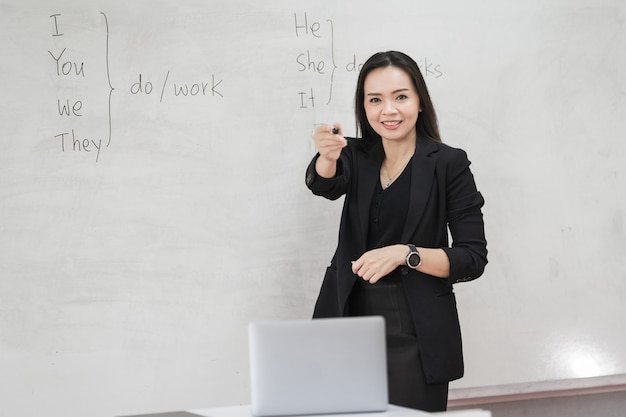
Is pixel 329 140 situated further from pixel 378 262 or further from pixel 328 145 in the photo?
pixel 378 262

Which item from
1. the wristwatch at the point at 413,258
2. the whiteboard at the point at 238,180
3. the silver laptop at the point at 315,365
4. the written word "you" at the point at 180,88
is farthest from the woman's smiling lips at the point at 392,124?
the silver laptop at the point at 315,365

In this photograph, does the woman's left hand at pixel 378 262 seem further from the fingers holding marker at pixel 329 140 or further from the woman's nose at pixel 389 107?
the woman's nose at pixel 389 107

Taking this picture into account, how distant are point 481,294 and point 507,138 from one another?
1.86 feet

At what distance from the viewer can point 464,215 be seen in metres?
2.49

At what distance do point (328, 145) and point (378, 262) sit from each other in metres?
0.34

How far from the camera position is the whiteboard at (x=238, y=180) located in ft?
8.86

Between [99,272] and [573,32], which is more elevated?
[573,32]

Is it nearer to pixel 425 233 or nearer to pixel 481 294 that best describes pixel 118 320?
pixel 425 233

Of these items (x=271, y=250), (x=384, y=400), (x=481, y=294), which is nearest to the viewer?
(x=384, y=400)

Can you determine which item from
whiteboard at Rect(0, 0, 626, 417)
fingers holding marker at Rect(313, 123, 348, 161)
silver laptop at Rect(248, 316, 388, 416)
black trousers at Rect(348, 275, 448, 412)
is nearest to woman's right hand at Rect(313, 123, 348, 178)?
fingers holding marker at Rect(313, 123, 348, 161)

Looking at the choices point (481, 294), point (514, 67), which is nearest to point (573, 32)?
point (514, 67)

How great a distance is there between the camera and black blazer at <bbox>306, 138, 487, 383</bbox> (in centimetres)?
243

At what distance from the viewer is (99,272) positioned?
2740 mm

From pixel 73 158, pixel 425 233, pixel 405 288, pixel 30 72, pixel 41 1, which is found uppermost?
pixel 41 1
